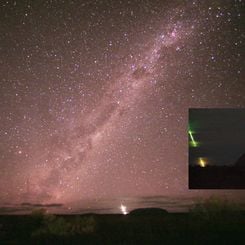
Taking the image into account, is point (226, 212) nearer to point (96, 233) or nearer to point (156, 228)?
point (156, 228)

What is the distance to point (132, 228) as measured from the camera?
14.8 meters

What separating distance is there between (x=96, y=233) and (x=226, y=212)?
16.2 feet

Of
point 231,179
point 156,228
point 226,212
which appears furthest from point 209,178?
point 156,228

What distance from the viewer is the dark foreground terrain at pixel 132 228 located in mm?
13297

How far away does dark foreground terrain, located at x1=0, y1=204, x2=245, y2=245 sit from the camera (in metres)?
13.3

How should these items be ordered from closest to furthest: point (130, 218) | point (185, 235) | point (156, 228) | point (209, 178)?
point (185, 235) → point (156, 228) → point (130, 218) → point (209, 178)

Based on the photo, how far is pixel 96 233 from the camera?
46.8ft

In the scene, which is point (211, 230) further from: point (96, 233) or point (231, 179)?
point (231, 179)

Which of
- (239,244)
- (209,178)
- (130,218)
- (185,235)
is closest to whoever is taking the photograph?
(239,244)

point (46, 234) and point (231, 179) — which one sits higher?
point (231, 179)

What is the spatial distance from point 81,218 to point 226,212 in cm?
467

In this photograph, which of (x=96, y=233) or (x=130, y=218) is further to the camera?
(x=130, y=218)

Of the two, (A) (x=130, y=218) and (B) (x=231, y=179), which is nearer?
(A) (x=130, y=218)

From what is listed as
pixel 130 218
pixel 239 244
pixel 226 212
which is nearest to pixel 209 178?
pixel 226 212
